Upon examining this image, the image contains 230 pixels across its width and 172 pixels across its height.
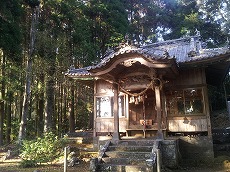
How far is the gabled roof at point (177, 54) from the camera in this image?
9.84 metres

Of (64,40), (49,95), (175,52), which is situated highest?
(64,40)

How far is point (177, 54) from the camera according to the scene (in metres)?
13.4

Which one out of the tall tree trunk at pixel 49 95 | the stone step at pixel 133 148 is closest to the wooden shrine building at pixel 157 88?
the stone step at pixel 133 148

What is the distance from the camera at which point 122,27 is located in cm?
2341

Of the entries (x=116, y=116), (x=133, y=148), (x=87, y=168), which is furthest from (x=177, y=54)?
(x=87, y=168)

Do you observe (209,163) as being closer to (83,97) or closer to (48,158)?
(48,158)

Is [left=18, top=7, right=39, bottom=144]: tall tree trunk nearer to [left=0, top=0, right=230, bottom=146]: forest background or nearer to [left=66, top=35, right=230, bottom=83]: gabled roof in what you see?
[left=0, top=0, right=230, bottom=146]: forest background

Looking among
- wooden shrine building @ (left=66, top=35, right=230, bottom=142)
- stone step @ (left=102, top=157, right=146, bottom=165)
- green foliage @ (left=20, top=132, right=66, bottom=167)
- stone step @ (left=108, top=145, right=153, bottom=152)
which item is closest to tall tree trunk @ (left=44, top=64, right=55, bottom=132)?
wooden shrine building @ (left=66, top=35, right=230, bottom=142)

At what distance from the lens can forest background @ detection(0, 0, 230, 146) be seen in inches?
621

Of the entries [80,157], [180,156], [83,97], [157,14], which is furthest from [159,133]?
[157,14]

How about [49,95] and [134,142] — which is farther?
[49,95]

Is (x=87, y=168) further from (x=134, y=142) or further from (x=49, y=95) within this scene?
(x=49, y=95)

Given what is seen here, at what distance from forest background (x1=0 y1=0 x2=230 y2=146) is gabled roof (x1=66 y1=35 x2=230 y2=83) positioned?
2.61 m

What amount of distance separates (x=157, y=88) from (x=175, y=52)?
168 inches
